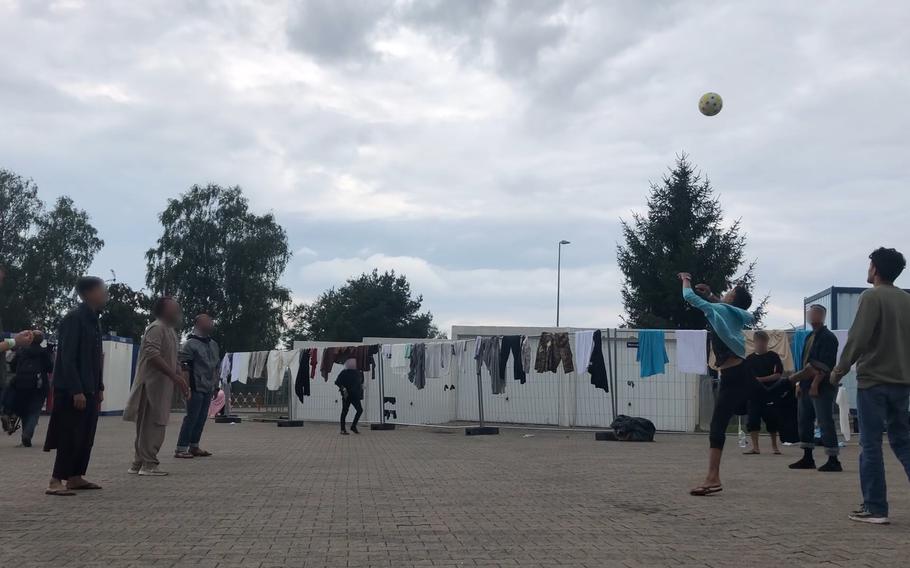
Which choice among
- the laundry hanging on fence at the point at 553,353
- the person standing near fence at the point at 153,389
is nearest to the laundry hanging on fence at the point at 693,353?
the laundry hanging on fence at the point at 553,353

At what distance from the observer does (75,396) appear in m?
8.66

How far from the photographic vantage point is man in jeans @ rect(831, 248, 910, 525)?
23.1ft

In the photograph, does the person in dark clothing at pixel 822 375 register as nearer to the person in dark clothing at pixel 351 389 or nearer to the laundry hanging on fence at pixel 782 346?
the laundry hanging on fence at pixel 782 346

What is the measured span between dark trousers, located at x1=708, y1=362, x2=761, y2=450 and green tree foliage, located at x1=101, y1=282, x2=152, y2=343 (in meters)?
56.5

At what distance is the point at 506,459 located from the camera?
44.1 feet

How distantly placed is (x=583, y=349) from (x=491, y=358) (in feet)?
7.39

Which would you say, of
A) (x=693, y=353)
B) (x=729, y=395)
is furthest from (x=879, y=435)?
(x=693, y=353)

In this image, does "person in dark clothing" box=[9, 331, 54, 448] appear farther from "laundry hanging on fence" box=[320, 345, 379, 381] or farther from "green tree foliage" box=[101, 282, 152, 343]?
"green tree foliage" box=[101, 282, 152, 343]

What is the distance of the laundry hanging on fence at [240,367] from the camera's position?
2925 centimetres

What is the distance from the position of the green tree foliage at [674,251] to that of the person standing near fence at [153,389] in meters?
40.7

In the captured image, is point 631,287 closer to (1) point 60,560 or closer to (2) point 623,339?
(2) point 623,339

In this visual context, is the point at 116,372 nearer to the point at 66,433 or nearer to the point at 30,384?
the point at 30,384

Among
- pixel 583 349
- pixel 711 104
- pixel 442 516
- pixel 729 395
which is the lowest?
pixel 442 516

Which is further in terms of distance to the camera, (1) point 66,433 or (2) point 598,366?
(2) point 598,366
